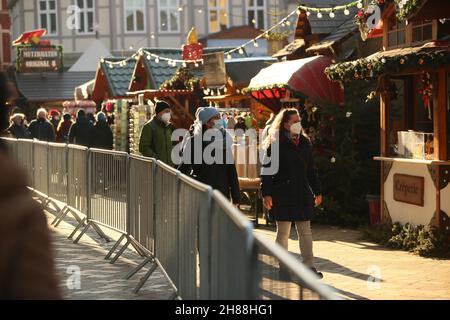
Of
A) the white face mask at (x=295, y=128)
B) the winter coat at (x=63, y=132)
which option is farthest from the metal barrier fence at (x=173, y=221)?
the winter coat at (x=63, y=132)

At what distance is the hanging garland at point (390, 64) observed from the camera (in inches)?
454

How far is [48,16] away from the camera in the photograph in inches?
2311

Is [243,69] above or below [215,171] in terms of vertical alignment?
above

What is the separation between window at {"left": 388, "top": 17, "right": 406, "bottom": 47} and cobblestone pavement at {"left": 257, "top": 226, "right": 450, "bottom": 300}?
2.73 m

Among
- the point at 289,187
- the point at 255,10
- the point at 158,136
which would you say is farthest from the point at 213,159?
the point at 255,10

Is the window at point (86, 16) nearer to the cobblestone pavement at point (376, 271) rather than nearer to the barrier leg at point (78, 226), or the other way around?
the barrier leg at point (78, 226)

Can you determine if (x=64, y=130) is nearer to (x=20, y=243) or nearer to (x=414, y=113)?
(x=414, y=113)

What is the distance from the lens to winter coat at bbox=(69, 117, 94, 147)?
22.0 meters

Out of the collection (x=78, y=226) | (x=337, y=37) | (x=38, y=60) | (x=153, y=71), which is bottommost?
(x=78, y=226)

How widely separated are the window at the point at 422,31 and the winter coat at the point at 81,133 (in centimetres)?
1024

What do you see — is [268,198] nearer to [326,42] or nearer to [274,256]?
[274,256]

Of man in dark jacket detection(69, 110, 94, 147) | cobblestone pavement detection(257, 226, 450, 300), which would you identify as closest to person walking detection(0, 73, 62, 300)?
cobblestone pavement detection(257, 226, 450, 300)

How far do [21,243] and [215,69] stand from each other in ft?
61.1
